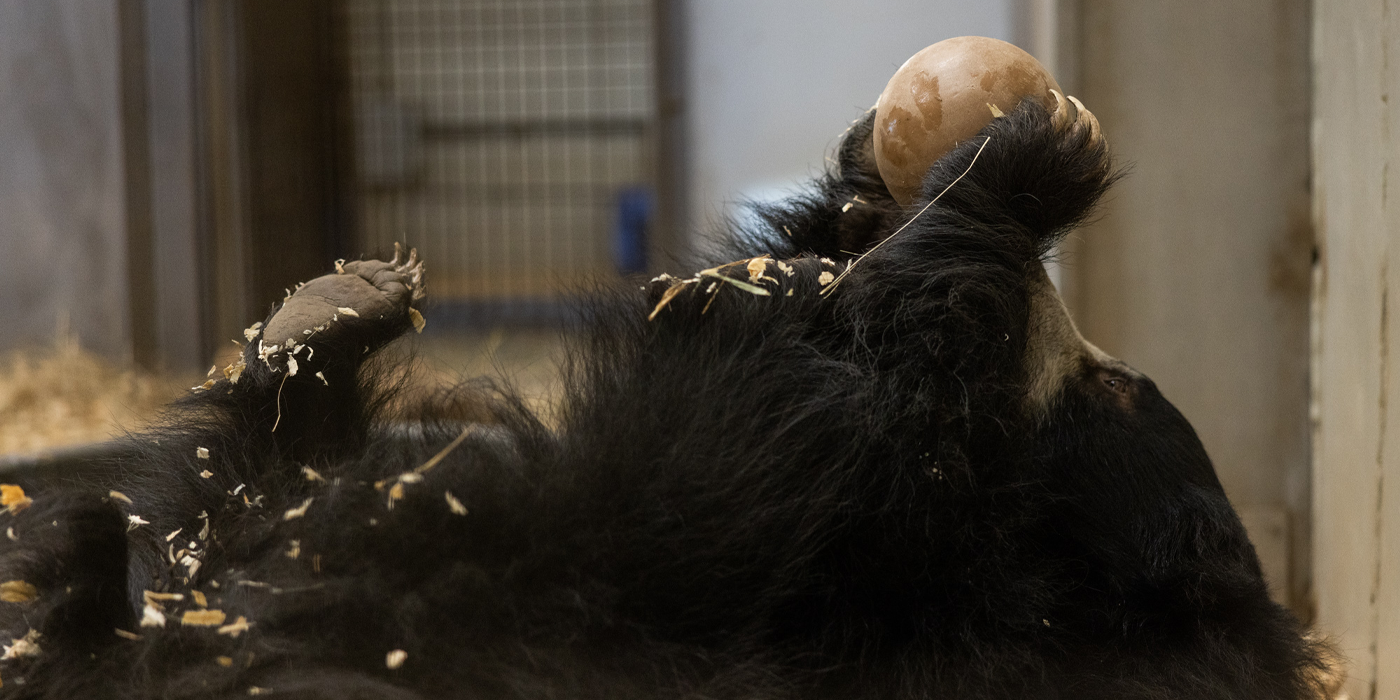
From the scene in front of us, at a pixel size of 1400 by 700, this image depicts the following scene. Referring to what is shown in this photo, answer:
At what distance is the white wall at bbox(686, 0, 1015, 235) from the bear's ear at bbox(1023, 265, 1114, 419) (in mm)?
1562

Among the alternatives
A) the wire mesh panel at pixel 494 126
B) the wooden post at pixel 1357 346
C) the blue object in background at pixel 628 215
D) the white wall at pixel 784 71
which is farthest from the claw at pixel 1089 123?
the blue object in background at pixel 628 215

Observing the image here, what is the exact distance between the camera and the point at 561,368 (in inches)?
39.3

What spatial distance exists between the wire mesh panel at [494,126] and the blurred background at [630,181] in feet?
0.10

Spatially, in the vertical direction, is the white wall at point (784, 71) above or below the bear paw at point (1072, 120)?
above

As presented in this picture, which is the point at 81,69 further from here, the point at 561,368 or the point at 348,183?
the point at 561,368

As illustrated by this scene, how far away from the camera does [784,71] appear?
3172 millimetres

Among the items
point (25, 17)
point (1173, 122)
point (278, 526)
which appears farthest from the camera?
point (25, 17)

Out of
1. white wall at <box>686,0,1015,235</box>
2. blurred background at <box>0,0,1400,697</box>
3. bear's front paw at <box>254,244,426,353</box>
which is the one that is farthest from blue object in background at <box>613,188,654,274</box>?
bear's front paw at <box>254,244,426,353</box>

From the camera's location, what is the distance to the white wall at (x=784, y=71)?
2.83m

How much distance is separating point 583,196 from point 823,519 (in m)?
5.75

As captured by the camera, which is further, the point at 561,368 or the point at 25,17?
the point at 25,17

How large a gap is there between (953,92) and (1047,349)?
29 centimetres

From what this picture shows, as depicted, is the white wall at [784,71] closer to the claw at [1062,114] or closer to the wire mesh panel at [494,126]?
the claw at [1062,114]

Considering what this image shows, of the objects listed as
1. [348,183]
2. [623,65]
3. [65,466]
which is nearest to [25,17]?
[348,183]
